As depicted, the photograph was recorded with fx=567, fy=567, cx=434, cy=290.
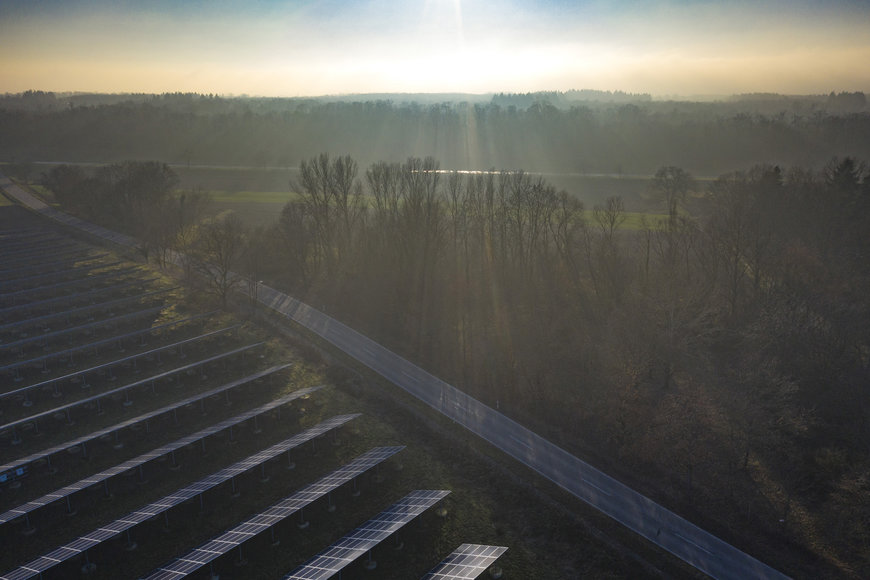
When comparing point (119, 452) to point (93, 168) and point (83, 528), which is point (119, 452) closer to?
point (83, 528)

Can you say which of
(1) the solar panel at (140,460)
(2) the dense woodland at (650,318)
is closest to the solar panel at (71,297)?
(2) the dense woodland at (650,318)

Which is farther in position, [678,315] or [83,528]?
[678,315]

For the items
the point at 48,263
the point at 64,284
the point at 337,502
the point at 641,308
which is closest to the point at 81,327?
the point at 64,284

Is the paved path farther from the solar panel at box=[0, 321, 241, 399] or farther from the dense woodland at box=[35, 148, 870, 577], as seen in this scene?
the solar panel at box=[0, 321, 241, 399]

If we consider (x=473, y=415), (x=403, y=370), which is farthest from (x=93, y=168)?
(x=473, y=415)

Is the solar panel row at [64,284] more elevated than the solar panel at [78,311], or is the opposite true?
the solar panel row at [64,284]

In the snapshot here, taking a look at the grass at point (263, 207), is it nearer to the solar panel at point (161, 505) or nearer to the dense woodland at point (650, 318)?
the dense woodland at point (650, 318)

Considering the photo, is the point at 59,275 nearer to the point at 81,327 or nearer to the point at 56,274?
the point at 56,274
